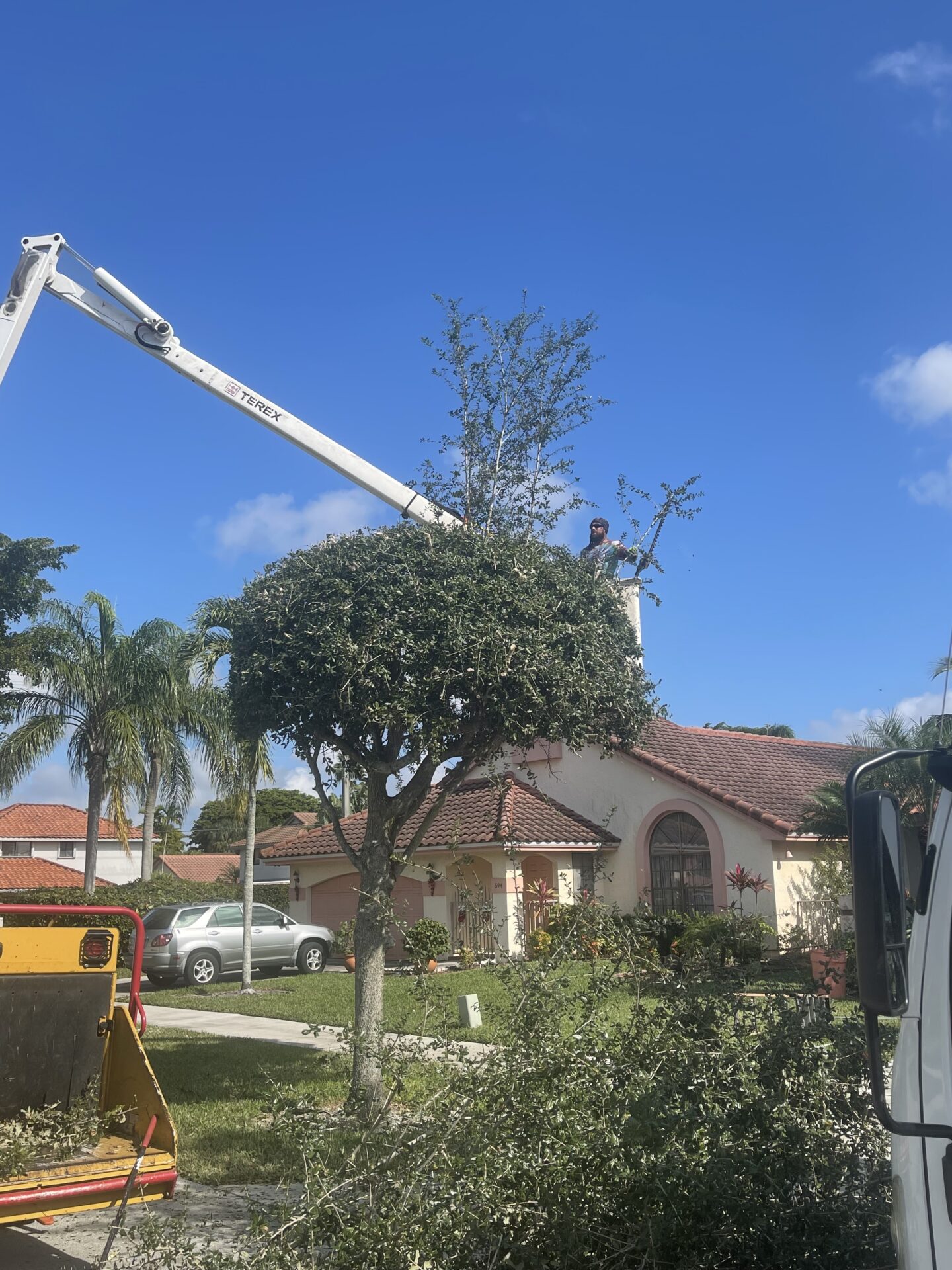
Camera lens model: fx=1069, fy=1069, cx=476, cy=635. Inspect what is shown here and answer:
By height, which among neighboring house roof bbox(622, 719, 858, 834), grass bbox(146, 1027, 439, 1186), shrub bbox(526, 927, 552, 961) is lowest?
grass bbox(146, 1027, 439, 1186)

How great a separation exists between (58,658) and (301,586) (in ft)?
63.4

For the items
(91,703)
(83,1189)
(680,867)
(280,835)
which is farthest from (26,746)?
(280,835)

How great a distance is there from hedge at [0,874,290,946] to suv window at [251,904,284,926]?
3.92 ft

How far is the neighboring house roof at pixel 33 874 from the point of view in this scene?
134ft

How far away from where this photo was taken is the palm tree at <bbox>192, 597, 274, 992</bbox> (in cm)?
921

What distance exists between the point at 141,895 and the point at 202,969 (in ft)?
26.7

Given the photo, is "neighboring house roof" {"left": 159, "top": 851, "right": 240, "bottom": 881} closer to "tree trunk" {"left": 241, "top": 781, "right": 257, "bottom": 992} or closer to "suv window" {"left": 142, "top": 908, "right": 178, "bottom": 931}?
"suv window" {"left": 142, "top": 908, "right": 178, "bottom": 931}

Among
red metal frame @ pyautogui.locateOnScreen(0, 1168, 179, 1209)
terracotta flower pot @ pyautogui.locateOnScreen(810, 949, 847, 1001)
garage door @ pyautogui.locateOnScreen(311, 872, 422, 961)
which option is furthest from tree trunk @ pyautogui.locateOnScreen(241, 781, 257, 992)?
red metal frame @ pyautogui.locateOnScreen(0, 1168, 179, 1209)

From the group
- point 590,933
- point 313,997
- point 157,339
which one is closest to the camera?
point 590,933

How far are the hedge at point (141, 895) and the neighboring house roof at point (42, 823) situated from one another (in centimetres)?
2101

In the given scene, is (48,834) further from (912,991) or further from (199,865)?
(912,991)

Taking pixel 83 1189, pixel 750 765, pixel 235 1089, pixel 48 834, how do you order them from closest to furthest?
pixel 83 1189, pixel 235 1089, pixel 750 765, pixel 48 834

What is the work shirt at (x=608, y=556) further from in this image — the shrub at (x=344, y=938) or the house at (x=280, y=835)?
the house at (x=280, y=835)

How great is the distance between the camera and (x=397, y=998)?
606 inches
